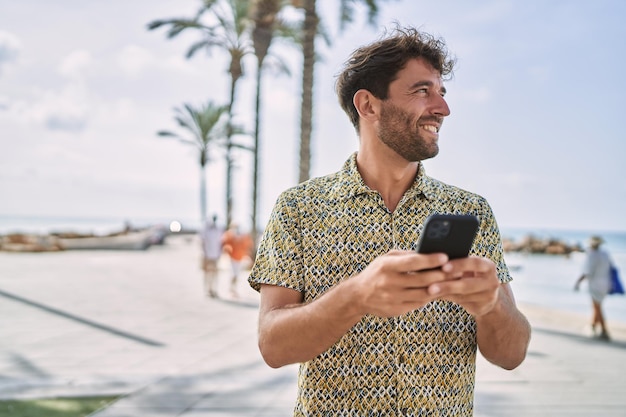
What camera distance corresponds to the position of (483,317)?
175 centimetres

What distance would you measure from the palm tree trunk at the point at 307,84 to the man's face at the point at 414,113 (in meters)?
11.6

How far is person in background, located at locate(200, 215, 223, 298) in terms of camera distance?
13765 mm

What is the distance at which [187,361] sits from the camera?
24.7 feet

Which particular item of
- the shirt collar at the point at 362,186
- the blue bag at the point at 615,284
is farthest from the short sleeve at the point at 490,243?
the blue bag at the point at 615,284

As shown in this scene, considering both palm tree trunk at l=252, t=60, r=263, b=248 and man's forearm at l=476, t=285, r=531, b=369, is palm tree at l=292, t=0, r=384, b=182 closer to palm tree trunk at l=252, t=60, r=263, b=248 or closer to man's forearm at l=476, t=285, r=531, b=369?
palm tree trunk at l=252, t=60, r=263, b=248

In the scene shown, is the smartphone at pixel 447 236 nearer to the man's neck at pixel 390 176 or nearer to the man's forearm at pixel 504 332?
the man's forearm at pixel 504 332

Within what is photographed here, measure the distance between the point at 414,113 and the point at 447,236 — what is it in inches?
28.2

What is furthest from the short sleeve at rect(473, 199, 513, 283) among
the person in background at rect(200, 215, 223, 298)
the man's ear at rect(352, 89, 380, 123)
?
the person in background at rect(200, 215, 223, 298)

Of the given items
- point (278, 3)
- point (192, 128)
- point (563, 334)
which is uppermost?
point (278, 3)

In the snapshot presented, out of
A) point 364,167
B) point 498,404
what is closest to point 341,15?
point 498,404

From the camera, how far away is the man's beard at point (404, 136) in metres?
1.95

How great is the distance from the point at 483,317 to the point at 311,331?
19.3 inches

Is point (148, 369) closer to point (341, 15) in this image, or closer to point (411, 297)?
point (411, 297)

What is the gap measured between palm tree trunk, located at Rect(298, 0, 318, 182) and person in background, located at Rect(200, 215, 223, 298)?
226cm
